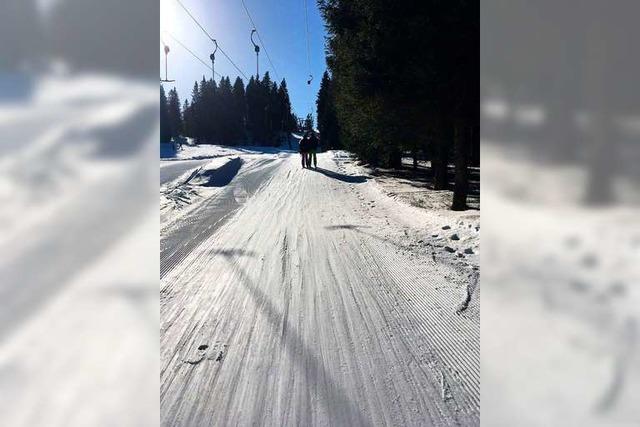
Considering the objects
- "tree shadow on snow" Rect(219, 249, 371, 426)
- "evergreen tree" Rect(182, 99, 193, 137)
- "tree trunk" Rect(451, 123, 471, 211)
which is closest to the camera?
"tree shadow on snow" Rect(219, 249, 371, 426)

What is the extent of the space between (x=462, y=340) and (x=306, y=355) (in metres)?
1.09

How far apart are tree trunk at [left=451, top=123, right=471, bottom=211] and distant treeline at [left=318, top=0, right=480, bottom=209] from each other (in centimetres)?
2

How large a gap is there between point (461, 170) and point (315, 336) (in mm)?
7176

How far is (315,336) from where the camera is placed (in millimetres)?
2941

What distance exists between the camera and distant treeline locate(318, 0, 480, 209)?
7.39m

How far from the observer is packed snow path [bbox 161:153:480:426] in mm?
Result: 2148

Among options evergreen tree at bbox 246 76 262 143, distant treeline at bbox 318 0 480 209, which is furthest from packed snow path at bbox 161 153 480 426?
evergreen tree at bbox 246 76 262 143
